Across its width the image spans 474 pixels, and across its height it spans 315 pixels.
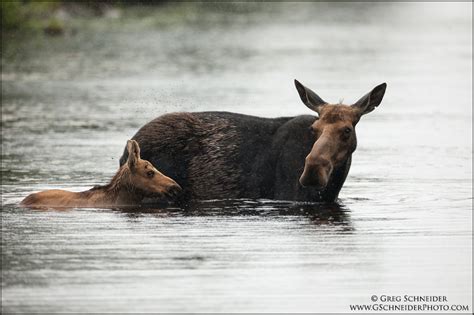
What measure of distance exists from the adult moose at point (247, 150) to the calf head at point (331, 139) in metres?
0.01

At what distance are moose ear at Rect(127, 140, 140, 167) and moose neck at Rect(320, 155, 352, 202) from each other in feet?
6.59

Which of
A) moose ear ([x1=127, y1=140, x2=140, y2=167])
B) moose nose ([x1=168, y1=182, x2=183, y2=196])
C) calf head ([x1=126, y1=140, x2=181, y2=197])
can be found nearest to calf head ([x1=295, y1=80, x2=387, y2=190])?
moose nose ([x1=168, y1=182, x2=183, y2=196])

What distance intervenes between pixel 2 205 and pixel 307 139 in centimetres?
336

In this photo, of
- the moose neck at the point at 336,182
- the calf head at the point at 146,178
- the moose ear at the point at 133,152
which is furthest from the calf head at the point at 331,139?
the moose ear at the point at 133,152

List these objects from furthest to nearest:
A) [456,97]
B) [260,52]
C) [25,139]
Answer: [260,52]
[456,97]
[25,139]

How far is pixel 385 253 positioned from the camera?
1332 cm

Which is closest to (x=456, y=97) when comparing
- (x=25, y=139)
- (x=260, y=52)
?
(x=25, y=139)

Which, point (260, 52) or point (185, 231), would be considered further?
point (260, 52)

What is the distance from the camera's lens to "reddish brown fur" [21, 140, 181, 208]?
1562cm

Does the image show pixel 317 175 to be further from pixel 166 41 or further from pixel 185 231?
pixel 166 41

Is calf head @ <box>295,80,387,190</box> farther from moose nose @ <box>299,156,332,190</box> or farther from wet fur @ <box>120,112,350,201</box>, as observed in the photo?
wet fur @ <box>120,112,350,201</box>

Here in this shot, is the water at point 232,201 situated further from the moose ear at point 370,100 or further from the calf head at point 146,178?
the moose ear at point 370,100

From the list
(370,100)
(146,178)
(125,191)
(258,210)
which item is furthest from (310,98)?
(125,191)

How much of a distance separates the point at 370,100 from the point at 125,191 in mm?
2765
